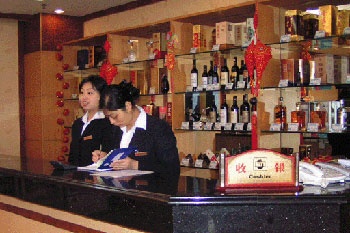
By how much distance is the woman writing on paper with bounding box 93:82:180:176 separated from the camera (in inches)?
130

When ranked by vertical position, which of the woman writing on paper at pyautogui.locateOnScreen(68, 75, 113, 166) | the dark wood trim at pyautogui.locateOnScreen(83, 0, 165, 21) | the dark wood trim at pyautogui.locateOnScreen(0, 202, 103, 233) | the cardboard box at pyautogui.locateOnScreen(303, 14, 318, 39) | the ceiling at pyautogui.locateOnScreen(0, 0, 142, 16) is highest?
the ceiling at pyautogui.locateOnScreen(0, 0, 142, 16)

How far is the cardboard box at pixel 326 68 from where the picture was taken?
14.9 ft

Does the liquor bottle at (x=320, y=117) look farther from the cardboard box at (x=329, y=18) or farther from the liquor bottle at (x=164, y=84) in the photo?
the liquor bottle at (x=164, y=84)

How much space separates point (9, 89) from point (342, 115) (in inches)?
207

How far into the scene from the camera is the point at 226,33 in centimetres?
527

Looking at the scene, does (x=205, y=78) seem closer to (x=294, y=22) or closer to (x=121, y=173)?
(x=294, y=22)

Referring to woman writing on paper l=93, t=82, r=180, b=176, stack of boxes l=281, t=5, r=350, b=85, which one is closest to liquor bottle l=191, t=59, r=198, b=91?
stack of boxes l=281, t=5, r=350, b=85

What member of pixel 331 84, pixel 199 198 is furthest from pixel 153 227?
Result: pixel 331 84

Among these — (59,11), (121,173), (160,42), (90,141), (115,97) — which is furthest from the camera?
(59,11)

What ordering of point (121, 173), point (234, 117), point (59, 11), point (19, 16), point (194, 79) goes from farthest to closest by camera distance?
point (19, 16), point (59, 11), point (194, 79), point (234, 117), point (121, 173)

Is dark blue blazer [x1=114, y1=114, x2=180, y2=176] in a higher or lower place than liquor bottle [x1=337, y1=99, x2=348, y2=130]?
lower

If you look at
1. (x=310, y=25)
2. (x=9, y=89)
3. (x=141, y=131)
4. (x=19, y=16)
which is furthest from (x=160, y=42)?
(x=9, y=89)

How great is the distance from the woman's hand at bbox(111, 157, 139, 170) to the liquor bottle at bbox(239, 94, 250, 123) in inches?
88.4

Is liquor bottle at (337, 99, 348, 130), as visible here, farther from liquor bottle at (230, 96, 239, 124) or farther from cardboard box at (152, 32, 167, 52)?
cardboard box at (152, 32, 167, 52)
